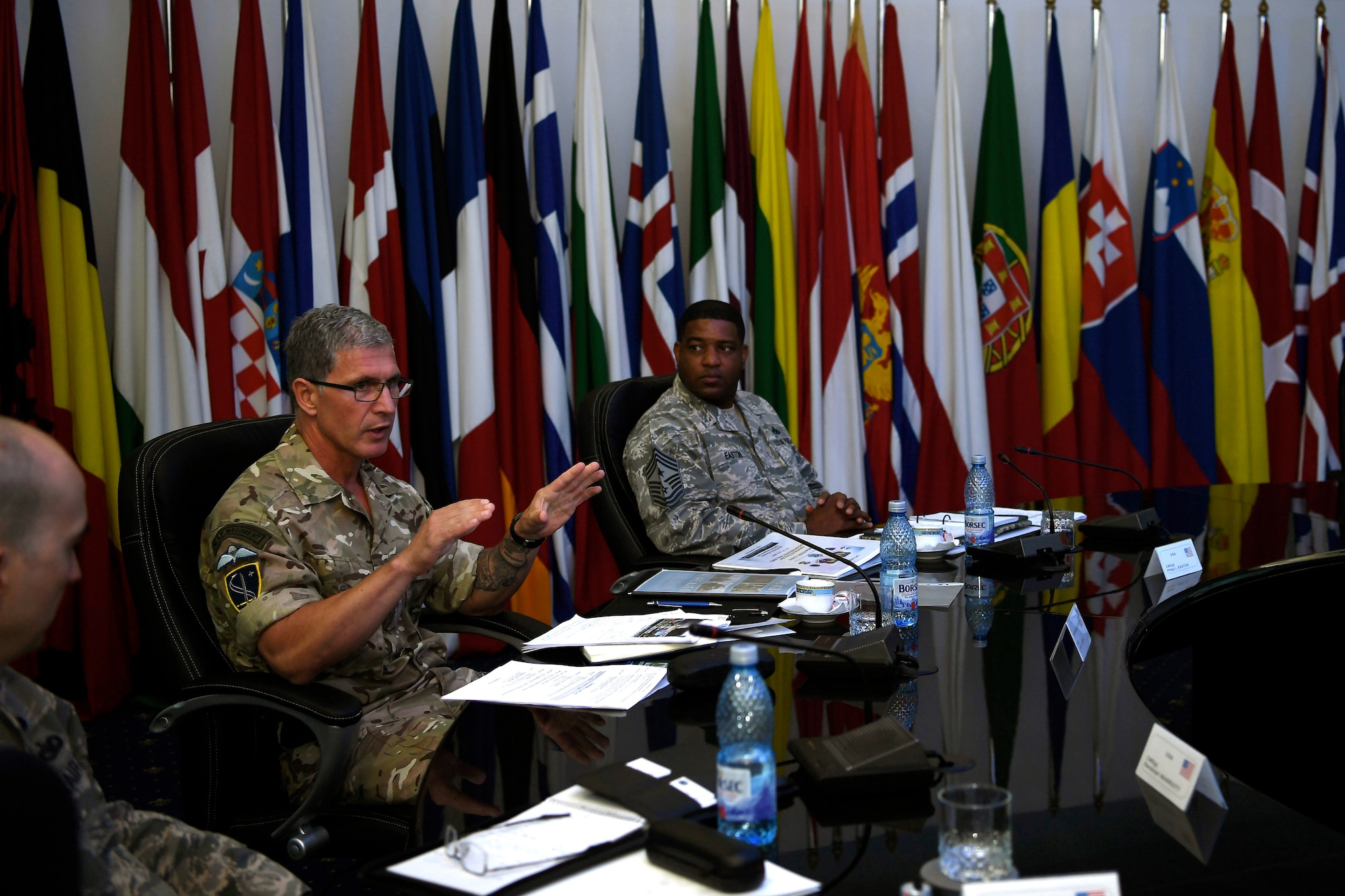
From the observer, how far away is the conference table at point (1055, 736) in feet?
2.97

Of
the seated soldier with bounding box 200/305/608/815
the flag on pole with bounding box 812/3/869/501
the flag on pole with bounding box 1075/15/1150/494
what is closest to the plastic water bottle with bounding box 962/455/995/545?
the seated soldier with bounding box 200/305/608/815

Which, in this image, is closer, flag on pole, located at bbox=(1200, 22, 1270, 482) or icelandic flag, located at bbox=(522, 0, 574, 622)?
icelandic flag, located at bbox=(522, 0, 574, 622)

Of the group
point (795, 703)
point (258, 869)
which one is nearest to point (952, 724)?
point (795, 703)

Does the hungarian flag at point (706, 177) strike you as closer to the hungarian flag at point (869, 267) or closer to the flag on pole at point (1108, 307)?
the hungarian flag at point (869, 267)

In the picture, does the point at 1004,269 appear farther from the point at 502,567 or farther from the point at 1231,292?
the point at 502,567

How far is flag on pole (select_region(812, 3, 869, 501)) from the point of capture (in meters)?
4.18

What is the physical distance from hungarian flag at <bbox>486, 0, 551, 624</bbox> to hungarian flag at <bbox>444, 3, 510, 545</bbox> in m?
0.06

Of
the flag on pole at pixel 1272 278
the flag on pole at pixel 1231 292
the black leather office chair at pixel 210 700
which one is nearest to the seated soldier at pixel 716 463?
the black leather office chair at pixel 210 700

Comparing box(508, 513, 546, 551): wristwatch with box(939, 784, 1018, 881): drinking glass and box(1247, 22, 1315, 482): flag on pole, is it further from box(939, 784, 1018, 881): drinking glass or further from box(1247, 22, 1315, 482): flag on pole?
box(1247, 22, 1315, 482): flag on pole

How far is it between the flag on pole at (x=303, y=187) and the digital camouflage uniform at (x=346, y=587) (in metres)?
1.80

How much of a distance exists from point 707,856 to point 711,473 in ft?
7.03

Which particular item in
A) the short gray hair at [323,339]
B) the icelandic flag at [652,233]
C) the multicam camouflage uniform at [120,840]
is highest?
the icelandic flag at [652,233]

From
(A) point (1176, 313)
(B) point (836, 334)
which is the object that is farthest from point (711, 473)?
(A) point (1176, 313)

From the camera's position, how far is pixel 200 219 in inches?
139
